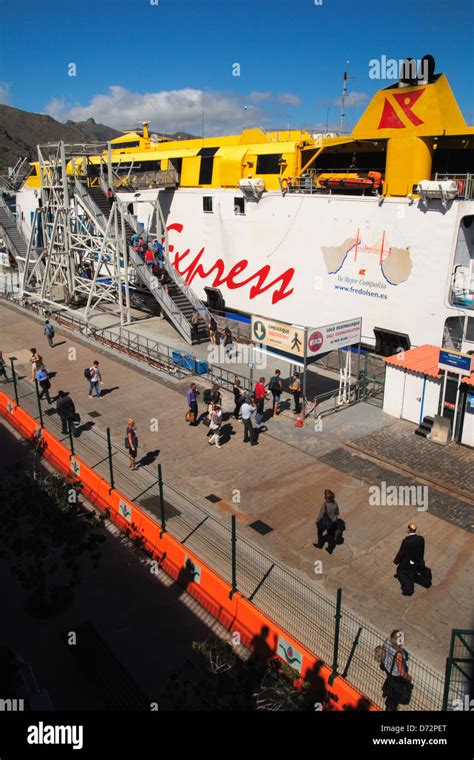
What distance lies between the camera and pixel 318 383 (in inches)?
735

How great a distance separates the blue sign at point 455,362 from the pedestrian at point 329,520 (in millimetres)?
5980

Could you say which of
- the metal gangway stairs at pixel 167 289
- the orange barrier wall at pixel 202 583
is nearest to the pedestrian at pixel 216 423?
the orange barrier wall at pixel 202 583

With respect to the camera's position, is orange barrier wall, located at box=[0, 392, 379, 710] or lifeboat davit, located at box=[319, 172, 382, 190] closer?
orange barrier wall, located at box=[0, 392, 379, 710]

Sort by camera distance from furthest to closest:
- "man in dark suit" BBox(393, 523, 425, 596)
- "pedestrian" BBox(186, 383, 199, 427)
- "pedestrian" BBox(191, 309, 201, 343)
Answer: "pedestrian" BBox(191, 309, 201, 343) < "pedestrian" BBox(186, 383, 199, 427) < "man in dark suit" BBox(393, 523, 425, 596)

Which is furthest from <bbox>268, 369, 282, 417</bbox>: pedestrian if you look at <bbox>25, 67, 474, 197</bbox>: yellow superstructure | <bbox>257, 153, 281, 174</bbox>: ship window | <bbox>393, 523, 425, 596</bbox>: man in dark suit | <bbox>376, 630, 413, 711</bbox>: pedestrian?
<bbox>257, 153, 281, 174</bbox>: ship window

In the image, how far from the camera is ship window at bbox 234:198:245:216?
23297 millimetres

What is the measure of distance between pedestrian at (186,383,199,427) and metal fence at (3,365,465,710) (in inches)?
97.6

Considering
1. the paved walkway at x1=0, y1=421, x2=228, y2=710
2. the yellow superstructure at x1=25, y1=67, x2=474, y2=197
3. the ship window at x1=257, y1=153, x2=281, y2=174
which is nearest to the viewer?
the paved walkway at x1=0, y1=421, x2=228, y2=710

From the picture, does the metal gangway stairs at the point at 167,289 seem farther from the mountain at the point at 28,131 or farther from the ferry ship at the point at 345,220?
the mountain at the point at 28,131

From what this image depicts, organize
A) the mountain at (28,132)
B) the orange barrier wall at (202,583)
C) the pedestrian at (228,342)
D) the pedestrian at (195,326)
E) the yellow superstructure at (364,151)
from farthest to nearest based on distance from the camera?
the mountain at (28,132)
the pedestrian at (195,326)
the pedestrian at (228,342)
the yellow superstructure at (364,151)
the orange barrier wall at (202,583)

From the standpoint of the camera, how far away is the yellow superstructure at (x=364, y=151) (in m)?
17.7

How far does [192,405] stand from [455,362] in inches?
275

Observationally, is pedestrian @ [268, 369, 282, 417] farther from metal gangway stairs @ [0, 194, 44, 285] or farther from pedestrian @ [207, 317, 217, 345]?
metal gangway stairs @ [0, 194, 44, 285]

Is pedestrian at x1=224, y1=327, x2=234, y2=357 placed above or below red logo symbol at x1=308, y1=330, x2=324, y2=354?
below
